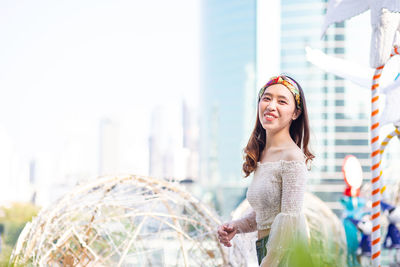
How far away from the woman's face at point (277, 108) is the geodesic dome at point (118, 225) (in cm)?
87

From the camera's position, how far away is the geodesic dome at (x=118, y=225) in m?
2.07

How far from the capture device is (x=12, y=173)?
64.8ft

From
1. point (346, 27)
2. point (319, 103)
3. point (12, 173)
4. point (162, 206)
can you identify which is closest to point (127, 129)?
point (319, 103)

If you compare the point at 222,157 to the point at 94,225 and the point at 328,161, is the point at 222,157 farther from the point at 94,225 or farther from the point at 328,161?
the point at 94,225

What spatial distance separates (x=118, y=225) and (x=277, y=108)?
4.38 feet

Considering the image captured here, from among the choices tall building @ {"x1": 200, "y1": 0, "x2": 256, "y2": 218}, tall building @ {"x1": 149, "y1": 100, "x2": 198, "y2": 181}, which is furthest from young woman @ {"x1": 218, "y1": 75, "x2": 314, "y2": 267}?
tall building @ {"x1": 200, "y1": 0, "x2": 256, "y2": 218}

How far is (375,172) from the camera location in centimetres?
222

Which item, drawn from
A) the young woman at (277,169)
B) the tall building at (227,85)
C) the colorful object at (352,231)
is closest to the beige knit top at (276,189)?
the young woman at (277,169)

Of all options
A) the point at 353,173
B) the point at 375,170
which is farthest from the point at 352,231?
the point at 375,170

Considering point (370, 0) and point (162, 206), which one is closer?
point (370, 0)

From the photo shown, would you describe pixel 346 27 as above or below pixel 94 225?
above

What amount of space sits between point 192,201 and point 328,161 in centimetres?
3533

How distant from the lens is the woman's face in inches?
59.1

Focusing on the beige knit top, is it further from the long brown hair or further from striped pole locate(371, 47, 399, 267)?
striped pole locate(371, 47, 399, 267)
